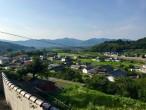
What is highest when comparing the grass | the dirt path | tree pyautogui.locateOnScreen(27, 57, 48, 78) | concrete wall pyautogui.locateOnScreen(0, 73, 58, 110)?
concrete wall pyautogui.locateOnScreen(0, 73, 58, 110)

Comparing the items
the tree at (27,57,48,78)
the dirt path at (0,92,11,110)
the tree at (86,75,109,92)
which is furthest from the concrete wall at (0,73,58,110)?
the tree at (27,57,48,78)

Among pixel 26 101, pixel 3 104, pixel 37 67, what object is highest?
pixel 26 101

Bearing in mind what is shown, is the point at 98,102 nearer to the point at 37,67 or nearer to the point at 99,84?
the point at 99,84

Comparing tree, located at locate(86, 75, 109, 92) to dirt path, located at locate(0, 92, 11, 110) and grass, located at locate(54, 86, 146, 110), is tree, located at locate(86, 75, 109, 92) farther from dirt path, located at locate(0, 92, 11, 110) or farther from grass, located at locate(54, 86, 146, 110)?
dirt path, located at locate(0, 92, 11, 110)

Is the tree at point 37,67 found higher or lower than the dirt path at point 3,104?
lower

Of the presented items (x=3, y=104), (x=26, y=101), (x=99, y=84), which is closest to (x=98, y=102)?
(x=99, y=84)

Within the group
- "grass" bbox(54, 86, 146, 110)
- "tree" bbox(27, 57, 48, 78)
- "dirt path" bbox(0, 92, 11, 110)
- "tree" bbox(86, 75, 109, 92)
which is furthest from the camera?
"tree" bbox(27, 57, 48, 78)

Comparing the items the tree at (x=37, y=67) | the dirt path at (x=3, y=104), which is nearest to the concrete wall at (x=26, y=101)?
the dirt path at (x=3, y=104)

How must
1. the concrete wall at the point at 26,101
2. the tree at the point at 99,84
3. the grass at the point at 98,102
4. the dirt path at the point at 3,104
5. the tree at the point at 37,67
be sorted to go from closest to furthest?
the concrete wall at the point at 26,101
the dirt path at the point at 3,104
the grass at the point at 98,102
the tree at the point at 99,84
the tree at the point at 37,67

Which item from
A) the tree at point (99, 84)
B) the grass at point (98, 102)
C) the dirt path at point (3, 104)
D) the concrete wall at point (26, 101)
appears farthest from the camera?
the tree at point (99, 84)

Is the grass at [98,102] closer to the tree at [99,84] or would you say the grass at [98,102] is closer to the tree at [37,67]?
the tree at [99,84]

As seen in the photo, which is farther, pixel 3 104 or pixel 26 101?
pixel 3 104
